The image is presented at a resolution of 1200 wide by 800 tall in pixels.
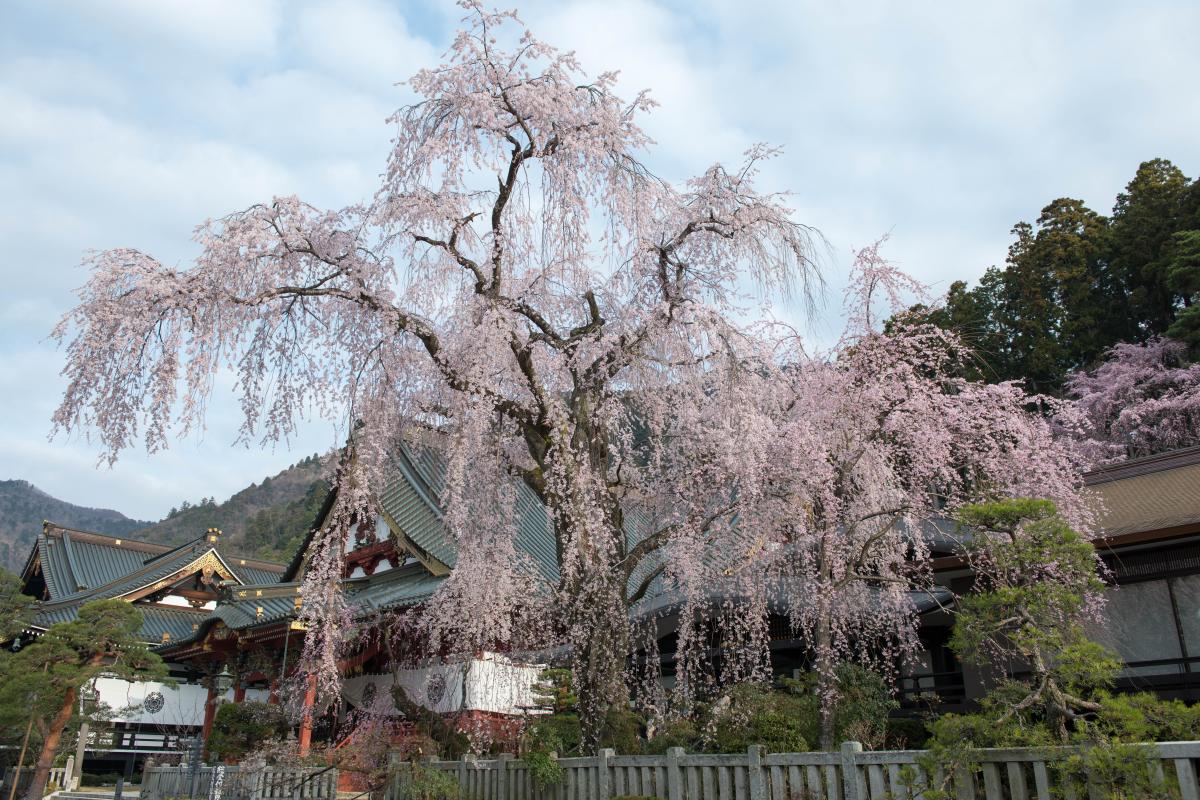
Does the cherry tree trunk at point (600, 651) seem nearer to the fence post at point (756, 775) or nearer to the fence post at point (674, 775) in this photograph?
the fence post at point (674, 775)

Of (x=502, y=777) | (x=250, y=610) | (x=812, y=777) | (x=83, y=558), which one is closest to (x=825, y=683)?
(x=812, y=777)

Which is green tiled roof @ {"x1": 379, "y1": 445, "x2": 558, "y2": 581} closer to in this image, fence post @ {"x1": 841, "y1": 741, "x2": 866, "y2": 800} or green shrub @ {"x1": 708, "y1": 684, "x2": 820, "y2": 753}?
green shrub @ {"x1": 708, "y1": 684, "x2": 820, "y2": 753}

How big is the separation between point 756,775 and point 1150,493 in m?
9.02

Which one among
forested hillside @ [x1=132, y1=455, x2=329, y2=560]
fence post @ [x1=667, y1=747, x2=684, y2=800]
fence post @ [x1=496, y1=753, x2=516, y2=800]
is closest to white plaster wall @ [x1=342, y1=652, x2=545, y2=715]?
fence post @ [x1=496, y1=753, x2=516, y2=800]

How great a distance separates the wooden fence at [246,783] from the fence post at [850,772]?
23.1ft

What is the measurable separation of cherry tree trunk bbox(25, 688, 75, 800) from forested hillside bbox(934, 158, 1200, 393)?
1010 inches

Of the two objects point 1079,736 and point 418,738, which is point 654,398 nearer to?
point 1079,736

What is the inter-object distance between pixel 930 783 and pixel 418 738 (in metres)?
8.51

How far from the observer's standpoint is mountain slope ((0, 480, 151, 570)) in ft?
416

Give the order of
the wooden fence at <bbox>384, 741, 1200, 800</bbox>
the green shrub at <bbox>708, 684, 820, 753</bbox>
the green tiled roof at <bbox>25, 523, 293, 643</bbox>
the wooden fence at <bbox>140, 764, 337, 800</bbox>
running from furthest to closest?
the green tiled roof at <bbox>25, 523, 293, 643</bbox> → the wooden fence at <bbox>140, 764, 337, 800</bbox> → the green shrub at <bbox>708, 684, 820, 753</bbox> → the wooden fence at <bbox>384, 741, 1200, 800</bbox>

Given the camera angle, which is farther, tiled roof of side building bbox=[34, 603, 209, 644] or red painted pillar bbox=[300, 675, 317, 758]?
tiled roof of side building bbox=[34, 603, 209, 644]

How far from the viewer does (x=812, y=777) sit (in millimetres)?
6953

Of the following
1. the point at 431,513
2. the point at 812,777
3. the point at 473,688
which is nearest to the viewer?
the point at 812,777

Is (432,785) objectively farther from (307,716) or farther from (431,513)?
(431,513)
